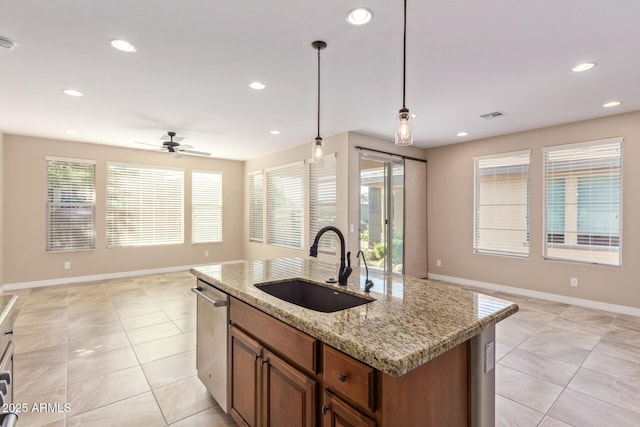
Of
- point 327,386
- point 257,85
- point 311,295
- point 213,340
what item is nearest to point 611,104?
point 257,85

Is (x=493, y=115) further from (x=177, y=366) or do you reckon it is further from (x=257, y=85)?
(x=177, y=366)

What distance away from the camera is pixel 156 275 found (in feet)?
21.4

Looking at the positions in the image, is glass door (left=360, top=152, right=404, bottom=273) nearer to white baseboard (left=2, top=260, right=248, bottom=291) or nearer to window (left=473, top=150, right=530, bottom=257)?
window (left=473, top=150, right=530, bottom=257)

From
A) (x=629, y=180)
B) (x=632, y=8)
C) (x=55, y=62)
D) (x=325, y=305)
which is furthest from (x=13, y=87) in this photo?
(x=629, y=180)

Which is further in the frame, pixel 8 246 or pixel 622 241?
pixel 8 246

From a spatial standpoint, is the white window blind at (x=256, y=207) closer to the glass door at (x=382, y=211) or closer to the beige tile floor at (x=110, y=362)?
the glass door at (x=382, y=211)

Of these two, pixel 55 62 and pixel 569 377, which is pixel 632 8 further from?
pixel 55 62

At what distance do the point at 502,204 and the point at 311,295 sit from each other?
4516mm

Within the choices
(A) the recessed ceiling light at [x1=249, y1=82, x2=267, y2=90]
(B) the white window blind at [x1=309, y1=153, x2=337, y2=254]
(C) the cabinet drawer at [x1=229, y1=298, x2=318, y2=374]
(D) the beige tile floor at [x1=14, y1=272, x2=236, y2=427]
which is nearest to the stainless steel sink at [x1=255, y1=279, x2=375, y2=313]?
(C) the cabinet drawer at [x1=229, y1=298, x2=318, y2=374]

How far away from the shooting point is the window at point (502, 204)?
503 centimetres

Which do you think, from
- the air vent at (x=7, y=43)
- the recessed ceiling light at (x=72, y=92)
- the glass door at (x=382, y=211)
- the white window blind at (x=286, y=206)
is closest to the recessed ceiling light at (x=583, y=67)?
the glass door at (x=382, y=211)

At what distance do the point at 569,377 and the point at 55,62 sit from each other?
16.7 feet

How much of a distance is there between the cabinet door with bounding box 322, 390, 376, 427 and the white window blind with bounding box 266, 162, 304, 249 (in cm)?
484

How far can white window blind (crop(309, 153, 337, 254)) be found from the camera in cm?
533
